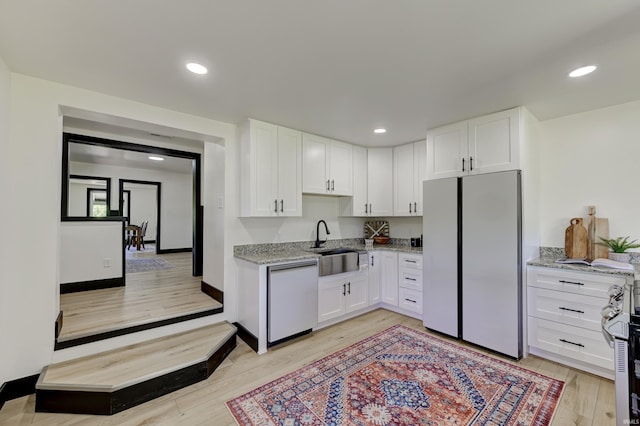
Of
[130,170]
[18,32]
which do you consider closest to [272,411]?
[18,32]

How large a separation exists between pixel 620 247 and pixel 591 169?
31.4 inches

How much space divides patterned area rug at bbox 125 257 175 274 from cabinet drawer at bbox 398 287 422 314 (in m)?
4.70

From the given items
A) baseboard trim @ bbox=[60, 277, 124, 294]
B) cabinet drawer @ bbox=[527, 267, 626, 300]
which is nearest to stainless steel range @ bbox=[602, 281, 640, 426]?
cabinet drawer @ bbox=[527, 267, 626, 300]

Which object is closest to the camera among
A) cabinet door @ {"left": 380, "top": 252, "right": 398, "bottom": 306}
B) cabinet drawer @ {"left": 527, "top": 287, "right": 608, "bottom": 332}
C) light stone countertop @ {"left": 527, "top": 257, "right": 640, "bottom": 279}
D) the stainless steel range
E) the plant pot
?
the stainless steel range

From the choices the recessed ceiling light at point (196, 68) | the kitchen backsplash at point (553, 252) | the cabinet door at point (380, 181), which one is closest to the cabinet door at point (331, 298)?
the cabinet door at point (380, 181)

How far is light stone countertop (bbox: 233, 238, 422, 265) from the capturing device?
2.92 metres

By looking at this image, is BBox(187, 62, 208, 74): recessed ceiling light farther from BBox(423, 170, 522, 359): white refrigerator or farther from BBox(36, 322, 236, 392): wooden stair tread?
BBox(423, 170, 522, 359): white refrigerator

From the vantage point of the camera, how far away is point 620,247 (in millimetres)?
2539

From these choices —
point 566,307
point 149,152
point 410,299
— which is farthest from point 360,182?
point 149,152

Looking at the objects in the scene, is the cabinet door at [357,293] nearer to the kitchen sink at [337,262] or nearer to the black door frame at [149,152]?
the kitchen sink at [337,262]

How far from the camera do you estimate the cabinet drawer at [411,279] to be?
3.53m

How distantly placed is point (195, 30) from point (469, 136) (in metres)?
2.71

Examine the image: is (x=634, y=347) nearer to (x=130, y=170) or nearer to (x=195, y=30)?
(x=195, y=30)

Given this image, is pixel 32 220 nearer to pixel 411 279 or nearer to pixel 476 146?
pixel 411 279
